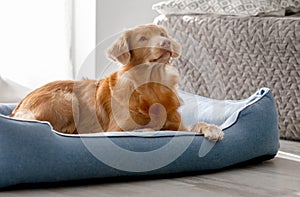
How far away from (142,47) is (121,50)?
6 cm

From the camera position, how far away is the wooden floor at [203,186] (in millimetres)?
1676

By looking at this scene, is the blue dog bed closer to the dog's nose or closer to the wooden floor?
the wooden floor

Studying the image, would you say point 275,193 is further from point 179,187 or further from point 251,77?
point 251,77

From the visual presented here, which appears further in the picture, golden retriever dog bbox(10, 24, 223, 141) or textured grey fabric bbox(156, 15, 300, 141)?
textured grey fabric bbox(156, 15, 300, 141)

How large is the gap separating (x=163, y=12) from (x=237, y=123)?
1.07 m

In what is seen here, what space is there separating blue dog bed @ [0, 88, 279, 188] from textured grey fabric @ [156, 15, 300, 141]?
0.47 meters

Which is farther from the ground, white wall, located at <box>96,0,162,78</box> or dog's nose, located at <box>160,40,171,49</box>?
dog's nose, located at <box>160,40,171,49</box>

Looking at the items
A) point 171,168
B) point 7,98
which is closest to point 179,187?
point 171,168

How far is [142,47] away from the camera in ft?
6.19

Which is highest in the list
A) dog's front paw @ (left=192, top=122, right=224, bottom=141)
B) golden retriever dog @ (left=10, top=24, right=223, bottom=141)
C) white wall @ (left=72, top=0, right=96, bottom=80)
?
golden retriever dog @ (left=10, top=24, right=223, bottom=141)

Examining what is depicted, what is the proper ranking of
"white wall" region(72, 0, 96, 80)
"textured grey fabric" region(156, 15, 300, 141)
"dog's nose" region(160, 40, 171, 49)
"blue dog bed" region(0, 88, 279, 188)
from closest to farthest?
"blue dog bed" region(0, 88, 279, 188)
"dog's nose" region(160, 40, 171, 49)
"textured grey fabric" region(156, 15, 300, 141)
"white wall" region(72, 0, 96, 80)

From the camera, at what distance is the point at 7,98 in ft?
11.0

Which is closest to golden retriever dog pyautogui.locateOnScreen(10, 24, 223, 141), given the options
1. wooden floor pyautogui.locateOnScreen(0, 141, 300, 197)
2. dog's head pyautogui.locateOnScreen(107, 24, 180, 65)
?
dog's head pyautogui.locateOnScreen(107, 24, 180, 65)

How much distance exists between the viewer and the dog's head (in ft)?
6.18
